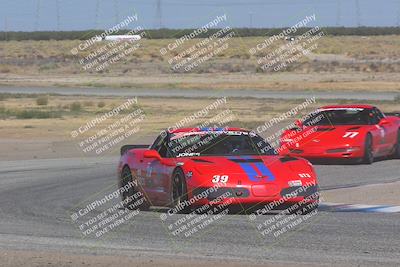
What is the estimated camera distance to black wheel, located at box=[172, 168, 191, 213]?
43.8 feet

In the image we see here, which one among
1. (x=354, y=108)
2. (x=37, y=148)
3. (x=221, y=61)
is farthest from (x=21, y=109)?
(x=221, y=61)

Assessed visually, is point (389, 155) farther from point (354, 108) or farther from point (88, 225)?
point (88, 225)

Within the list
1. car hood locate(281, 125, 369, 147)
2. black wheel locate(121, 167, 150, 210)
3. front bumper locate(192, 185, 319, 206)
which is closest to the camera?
front bumper locate(192, 185, 319, 206)

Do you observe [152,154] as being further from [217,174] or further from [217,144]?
[217,174]

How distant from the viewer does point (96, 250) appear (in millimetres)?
10492

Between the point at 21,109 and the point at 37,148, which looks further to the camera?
the point at 21,109

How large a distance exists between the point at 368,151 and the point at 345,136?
1.90ft

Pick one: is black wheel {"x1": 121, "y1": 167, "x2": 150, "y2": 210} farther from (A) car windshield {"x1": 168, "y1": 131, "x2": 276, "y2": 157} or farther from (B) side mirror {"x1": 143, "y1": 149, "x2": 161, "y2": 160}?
(A) car windshield {"x1": 168, "y1": 131, "x2": 276, "y2": 157}

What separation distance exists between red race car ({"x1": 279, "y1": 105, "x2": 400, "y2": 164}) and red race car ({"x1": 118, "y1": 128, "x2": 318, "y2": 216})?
7241 millimetres

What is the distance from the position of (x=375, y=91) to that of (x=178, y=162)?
43318 mm

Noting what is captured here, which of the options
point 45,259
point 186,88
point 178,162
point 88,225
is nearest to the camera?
point 45,259

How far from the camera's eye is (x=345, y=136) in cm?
2178

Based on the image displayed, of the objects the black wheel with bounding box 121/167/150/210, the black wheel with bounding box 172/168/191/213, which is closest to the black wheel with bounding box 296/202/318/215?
the black wheel with bounding box 172/168/191/213

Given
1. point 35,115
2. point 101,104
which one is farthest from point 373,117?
point 101,104
